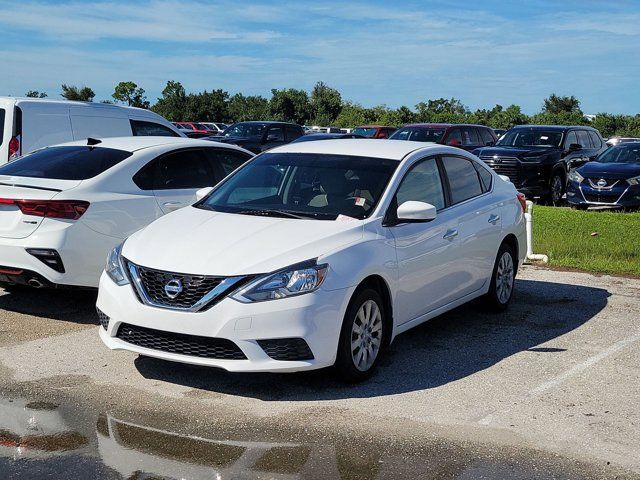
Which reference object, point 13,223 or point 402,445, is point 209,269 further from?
point 13,223

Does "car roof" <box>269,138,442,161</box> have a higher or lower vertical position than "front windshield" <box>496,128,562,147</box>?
higher

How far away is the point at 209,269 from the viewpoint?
5.91 metres

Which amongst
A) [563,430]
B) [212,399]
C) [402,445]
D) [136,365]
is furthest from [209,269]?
[563,430]

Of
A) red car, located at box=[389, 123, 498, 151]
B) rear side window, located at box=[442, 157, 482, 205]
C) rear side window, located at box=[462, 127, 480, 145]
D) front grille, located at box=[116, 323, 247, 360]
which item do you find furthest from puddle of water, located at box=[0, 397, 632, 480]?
rear side window, located at box=[462, 127, 480, 145]

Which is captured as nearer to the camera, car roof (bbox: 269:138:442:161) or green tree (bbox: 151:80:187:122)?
car roof (bbox: 269:138:442:161)

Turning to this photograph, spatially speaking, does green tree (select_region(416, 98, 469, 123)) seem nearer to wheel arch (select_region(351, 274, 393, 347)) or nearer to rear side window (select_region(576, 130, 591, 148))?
rear side window (select_region(576, 130, 591, 148))

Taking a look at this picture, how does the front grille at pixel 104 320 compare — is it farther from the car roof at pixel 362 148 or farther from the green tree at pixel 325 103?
the green tree at pixel 325 103

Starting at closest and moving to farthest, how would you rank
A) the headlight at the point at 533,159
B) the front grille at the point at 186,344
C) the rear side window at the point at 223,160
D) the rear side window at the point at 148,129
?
the front grille at the point at 186,344, the rear side window at the point at 223,160, the rear side window at the point at 148,129, the headlight at the point at 533,159

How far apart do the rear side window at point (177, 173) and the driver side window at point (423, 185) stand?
266cm

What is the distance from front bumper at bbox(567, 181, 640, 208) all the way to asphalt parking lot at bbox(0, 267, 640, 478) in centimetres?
1058

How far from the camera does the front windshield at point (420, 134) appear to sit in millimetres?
23344

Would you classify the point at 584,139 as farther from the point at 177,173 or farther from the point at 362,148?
the point at 362,148

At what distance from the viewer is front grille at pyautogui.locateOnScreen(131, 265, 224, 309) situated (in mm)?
5867

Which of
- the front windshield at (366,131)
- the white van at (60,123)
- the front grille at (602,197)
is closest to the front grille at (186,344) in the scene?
the white van at (60,123)
